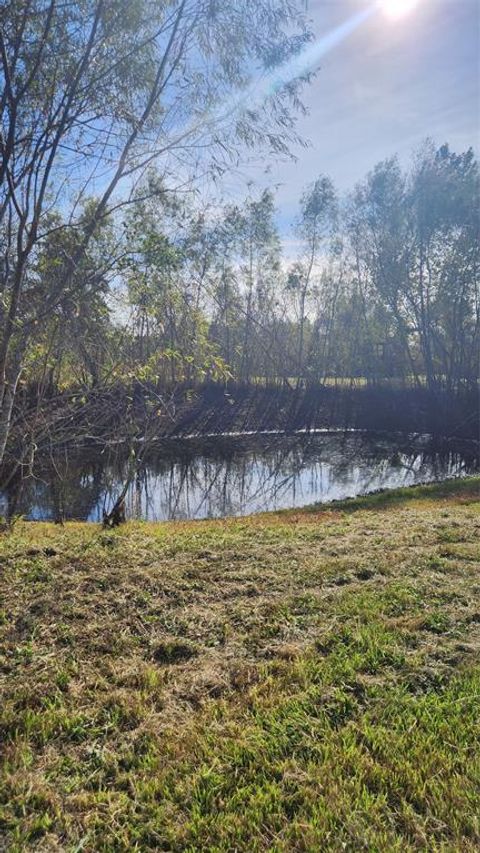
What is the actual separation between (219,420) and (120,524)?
19.0 meters

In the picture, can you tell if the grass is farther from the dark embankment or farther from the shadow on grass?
the dark embankment

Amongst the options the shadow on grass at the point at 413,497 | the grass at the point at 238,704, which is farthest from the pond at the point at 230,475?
the grass at the point at 238,704

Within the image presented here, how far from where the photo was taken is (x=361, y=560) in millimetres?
5082

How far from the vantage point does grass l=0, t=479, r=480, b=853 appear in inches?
74.9

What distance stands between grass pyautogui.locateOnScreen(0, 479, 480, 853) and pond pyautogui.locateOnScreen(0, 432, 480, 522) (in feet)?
22.3

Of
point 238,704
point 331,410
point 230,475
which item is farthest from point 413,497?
point 331,410

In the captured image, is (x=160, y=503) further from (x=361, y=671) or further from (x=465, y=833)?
(x=465, y=833)

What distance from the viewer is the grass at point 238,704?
6.24ft

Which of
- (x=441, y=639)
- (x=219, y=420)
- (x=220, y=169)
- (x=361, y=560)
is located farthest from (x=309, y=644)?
(x=219, y=420)


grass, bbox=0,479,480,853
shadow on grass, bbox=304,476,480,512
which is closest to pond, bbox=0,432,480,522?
shadow on grass, bbox=304,476,480,512

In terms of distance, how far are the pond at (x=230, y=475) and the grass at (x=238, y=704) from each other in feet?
22.3

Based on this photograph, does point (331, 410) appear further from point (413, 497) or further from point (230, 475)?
point (413, 497)

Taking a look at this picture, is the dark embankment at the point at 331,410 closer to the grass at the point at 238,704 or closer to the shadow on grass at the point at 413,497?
the shadow on grass at the point at 413,497

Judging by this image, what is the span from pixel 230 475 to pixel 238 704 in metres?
15.1
